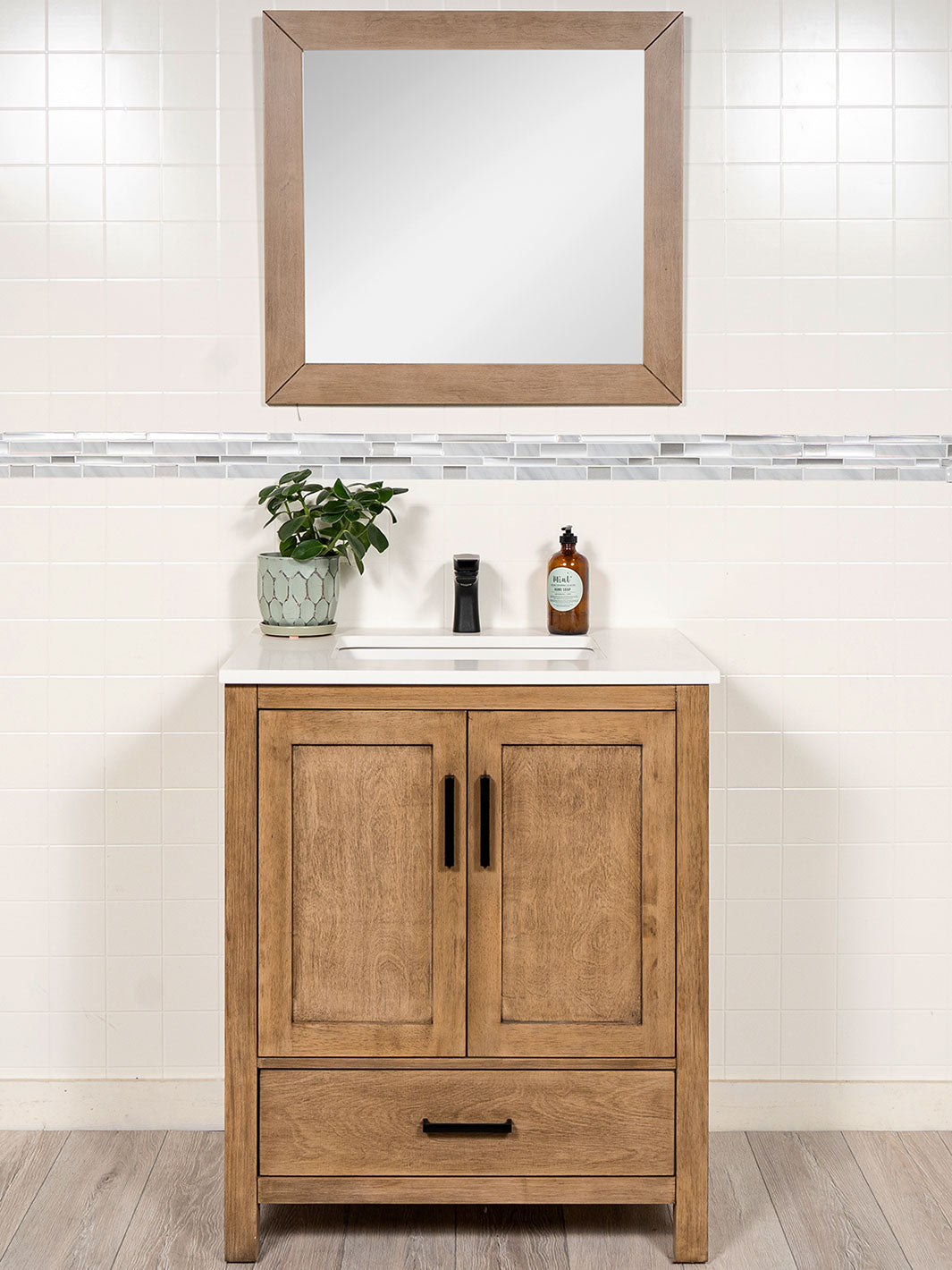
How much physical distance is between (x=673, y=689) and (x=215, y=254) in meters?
1.29

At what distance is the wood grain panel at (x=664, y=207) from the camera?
2373 millimetres

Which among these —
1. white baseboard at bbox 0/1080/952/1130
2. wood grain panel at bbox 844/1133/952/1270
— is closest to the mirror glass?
white baseboard at bbox 0/1080/952/1130

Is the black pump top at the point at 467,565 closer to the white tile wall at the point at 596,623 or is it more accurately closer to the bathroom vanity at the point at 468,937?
the white tile wall at the point at 596,623

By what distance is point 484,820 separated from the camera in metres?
1.98

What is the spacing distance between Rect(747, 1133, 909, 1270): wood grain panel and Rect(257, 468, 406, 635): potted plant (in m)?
1.36

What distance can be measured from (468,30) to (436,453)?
32.5 inches

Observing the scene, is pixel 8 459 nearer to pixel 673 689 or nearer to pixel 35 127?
pixel 35 127

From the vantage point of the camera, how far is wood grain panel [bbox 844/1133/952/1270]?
2.06m

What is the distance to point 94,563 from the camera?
2.48 meters

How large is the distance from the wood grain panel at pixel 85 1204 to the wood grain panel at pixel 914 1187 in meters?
1.37

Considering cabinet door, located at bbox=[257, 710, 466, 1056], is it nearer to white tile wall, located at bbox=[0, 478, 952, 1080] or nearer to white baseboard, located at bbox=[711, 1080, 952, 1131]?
white tile wall, located at bbox=[0, 478, 952, 1080]

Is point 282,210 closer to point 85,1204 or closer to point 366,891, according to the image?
point 366,891

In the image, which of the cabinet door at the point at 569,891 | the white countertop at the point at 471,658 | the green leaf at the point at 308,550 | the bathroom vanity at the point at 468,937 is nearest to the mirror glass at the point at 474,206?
the green leaf at the point at 308,550

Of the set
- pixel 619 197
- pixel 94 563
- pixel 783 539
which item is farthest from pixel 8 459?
pixel 783 539
